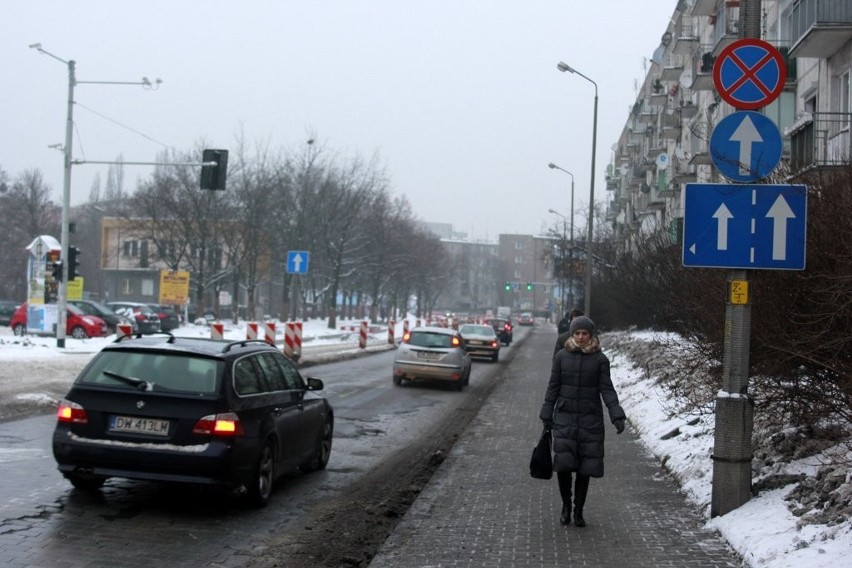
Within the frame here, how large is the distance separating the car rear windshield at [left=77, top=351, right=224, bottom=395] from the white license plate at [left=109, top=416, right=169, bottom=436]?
27 centimetres

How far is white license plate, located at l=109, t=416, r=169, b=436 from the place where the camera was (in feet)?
25.8

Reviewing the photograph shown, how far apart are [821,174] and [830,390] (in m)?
2.51

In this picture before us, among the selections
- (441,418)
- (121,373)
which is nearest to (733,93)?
(121,373)

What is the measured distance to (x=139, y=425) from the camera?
26.0ft

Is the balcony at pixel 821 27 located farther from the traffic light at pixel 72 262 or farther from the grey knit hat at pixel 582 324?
the traffic light at pixel 72 262

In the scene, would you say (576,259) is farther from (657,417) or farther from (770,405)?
(770,405)

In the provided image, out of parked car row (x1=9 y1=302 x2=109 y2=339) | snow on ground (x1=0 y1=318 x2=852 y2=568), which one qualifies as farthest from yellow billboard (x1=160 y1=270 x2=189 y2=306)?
snow on ground (x1=0 y1=318 x2=852 y2=568)

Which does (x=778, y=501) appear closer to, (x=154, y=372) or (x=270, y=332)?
(x=154, y=372)

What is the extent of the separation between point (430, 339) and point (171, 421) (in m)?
15.6

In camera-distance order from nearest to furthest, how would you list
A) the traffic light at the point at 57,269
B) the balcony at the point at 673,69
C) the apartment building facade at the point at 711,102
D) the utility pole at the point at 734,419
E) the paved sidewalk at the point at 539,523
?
the paved sidewalk at the point at 539,523
the utility pole at the point at 734,419
the apartment building facade at the point at 711,102
the traffic light at the point at 57,269
the balcony at the point at 673,69

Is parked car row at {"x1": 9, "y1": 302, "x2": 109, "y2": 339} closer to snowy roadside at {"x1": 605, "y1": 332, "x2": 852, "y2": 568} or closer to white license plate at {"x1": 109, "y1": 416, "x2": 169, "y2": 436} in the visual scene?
snowy roadside at {"x1": 605, "y1": 332, "x2": 852, "y2": 568}

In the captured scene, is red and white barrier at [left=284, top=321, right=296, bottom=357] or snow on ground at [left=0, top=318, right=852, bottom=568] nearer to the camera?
snow on ground at [left=0, top=318, right=852, bottom=568]

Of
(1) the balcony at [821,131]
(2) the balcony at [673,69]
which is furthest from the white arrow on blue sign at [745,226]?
(2) the balcony at [673,69]

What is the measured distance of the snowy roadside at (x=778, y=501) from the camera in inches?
227
